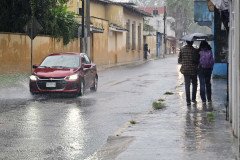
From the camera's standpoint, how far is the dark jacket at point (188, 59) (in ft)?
51.6

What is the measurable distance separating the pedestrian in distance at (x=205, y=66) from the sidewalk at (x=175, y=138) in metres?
1.64

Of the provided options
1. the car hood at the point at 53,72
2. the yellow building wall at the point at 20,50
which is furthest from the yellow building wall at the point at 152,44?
the car hood at the point at 53,72

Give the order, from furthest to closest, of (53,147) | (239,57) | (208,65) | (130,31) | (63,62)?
(130,31), (63,62), (208,65), (53,147), (239,57)

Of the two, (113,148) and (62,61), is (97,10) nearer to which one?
(62,61)

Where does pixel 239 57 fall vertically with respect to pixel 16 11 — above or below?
below

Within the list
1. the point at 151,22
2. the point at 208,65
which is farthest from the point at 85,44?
the point at 151,22

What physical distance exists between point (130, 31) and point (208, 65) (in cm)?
5199

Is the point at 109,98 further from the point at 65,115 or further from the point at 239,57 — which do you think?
the point at 239,57

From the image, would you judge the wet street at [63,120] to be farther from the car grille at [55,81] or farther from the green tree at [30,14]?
the green tree at [30,14]

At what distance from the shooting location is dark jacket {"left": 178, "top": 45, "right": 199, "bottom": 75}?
15.7m

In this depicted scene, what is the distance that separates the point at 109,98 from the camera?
62.1ft

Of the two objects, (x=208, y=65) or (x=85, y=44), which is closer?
(x=208, y=65)

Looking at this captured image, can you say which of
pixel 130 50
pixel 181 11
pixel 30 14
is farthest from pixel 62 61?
pixel 181 11

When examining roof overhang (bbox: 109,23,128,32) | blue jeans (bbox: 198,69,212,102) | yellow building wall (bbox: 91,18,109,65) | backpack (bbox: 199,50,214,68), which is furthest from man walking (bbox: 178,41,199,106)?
roof overhang (bbox: 109,23,128,32)
